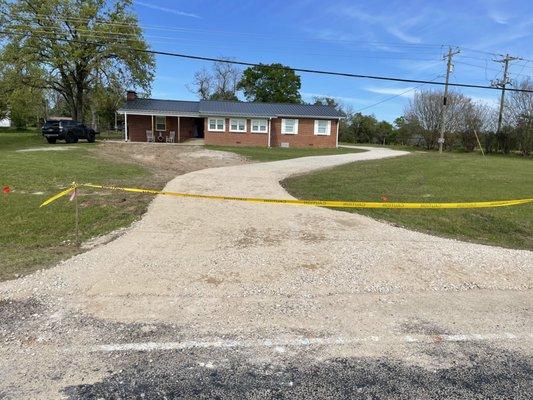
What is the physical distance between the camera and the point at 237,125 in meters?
35.4

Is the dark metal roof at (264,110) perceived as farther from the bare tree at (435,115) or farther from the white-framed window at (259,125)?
the bare tree at (435,115)

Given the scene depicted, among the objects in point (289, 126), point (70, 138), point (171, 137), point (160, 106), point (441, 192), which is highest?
point (160, 106)

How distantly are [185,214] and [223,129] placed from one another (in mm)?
26794

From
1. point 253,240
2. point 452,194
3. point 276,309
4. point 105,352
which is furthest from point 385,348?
point 452,194

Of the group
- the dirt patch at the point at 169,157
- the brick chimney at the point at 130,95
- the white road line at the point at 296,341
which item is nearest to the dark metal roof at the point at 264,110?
the brick chimney at the point at 130,95

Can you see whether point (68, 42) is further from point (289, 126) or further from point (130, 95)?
point (289, 126)

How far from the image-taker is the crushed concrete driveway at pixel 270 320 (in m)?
3.19

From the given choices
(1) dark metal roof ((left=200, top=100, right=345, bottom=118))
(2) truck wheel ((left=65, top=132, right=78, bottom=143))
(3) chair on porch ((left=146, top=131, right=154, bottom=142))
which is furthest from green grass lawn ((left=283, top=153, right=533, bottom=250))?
(3) chair on porch ((left=146, top=131, right=154, bottom=142))

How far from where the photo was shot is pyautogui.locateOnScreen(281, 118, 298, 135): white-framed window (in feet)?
120

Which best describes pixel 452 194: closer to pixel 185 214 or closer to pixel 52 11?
pixel 185 214

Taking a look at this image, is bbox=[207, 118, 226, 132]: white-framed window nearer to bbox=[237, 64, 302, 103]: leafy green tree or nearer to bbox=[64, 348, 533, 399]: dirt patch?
bbox=[64, 348, 533, 399]: dirt patch

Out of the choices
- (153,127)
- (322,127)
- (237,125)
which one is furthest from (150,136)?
(322,127)

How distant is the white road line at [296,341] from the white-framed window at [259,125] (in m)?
32.6

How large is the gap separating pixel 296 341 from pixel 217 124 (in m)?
32.3
